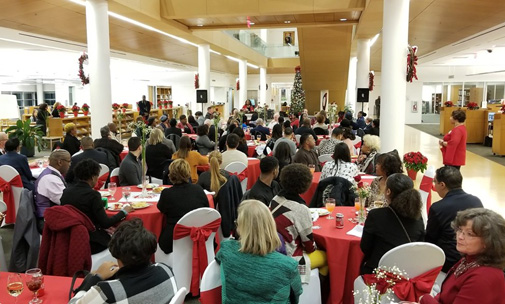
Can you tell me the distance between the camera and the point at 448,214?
320 cm

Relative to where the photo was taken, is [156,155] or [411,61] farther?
[411,61]

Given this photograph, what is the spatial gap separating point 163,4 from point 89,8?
7.72ft

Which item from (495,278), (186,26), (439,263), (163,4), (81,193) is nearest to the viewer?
(495,278)

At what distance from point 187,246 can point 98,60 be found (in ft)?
19.8

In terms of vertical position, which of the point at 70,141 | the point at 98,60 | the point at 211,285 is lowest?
the point at 211,285

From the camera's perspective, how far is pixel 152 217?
4195 mm

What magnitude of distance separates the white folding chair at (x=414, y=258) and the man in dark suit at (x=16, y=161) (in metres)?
4.99

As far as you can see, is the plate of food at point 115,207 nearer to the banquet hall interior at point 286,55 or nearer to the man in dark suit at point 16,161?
the banquet hall interior at point 286,55

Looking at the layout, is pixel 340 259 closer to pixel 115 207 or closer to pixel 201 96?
pixel 115 207

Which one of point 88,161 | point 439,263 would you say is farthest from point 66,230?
point 439,263

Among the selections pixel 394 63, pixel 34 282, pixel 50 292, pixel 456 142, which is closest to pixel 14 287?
pixel 34 282

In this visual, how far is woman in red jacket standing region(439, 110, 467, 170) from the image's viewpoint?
7.26m

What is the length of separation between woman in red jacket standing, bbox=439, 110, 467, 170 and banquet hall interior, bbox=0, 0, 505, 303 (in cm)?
78

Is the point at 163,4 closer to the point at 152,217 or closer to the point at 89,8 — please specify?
the point at 89,8
